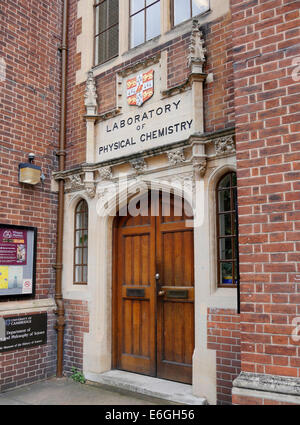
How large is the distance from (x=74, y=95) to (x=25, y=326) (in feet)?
12.8

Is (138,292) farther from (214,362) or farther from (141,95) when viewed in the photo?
(141,95)

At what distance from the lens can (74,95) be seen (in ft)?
22.7

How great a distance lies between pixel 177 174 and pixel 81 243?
2.26 metres

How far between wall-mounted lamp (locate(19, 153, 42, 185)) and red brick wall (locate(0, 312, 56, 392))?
203 centimetres

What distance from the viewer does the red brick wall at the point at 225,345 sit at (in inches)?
176

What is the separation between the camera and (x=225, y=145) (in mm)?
4770

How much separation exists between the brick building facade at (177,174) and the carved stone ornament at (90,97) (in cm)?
3

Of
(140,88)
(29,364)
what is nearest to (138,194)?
(140,88)

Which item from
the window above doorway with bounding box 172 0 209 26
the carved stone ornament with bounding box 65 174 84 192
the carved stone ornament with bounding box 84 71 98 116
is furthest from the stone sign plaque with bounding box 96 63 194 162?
the window above doorway with bounding box 172 0 209 26

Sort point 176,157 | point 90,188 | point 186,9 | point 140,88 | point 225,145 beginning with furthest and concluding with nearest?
point 90,188, point 140,88, point 186,9, point 176,157, point 225,145

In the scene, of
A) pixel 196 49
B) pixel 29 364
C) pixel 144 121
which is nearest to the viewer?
pixel 196 49

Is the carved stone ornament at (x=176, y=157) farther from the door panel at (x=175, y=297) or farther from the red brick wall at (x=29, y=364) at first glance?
the red brick wall at (x=29, y=364)

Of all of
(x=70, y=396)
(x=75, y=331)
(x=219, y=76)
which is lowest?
(x=70, y=396)

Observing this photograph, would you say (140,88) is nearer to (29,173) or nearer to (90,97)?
(90,97)
